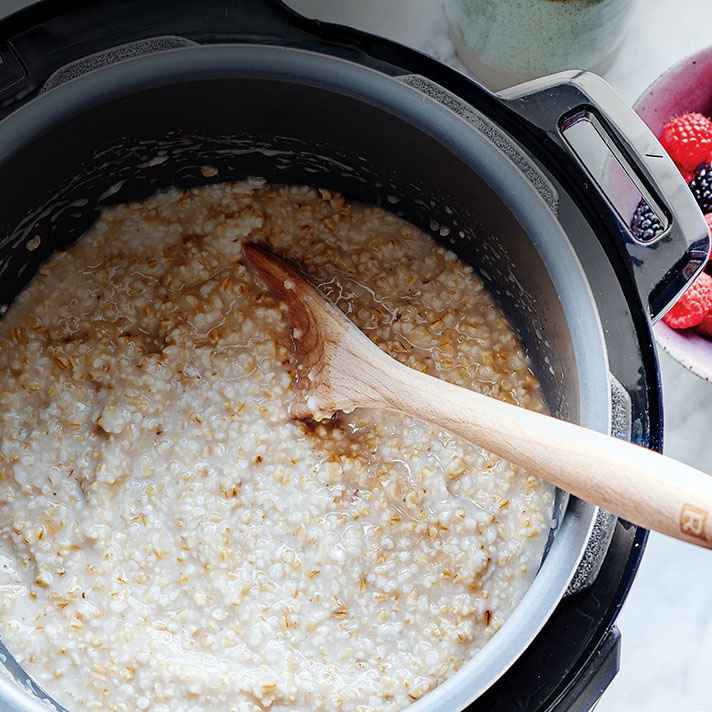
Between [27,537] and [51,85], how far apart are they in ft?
2.28

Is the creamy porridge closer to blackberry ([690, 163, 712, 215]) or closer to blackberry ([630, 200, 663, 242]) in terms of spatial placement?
blackberry ([630, 200, 663, 242])

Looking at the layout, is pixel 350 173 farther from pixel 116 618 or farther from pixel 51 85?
pixel 116 618

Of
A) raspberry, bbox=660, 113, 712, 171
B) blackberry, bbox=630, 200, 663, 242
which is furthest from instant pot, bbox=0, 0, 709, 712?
raspberry, bbox=660, 113, 712, 171

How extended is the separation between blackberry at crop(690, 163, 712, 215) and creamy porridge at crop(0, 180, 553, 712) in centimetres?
40

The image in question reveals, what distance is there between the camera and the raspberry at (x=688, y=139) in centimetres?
154

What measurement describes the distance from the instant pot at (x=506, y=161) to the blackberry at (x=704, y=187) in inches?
15.5

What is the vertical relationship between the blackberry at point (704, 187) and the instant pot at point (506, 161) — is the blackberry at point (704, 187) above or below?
above

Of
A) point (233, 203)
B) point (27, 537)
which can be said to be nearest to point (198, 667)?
point (27, 537)

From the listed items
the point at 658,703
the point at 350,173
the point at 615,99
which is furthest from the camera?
the point at 658,703

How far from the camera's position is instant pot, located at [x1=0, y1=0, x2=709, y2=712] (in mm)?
1185

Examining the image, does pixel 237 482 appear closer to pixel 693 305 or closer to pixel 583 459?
pixel 583 459

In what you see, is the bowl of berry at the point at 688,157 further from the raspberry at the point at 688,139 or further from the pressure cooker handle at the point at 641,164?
the pressure cooker handle at the point at 641,164

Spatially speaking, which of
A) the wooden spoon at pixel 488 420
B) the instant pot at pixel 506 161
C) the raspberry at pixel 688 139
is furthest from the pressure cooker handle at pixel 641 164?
the raspberry at pixel 688 139

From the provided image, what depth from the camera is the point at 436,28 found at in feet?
5.71
